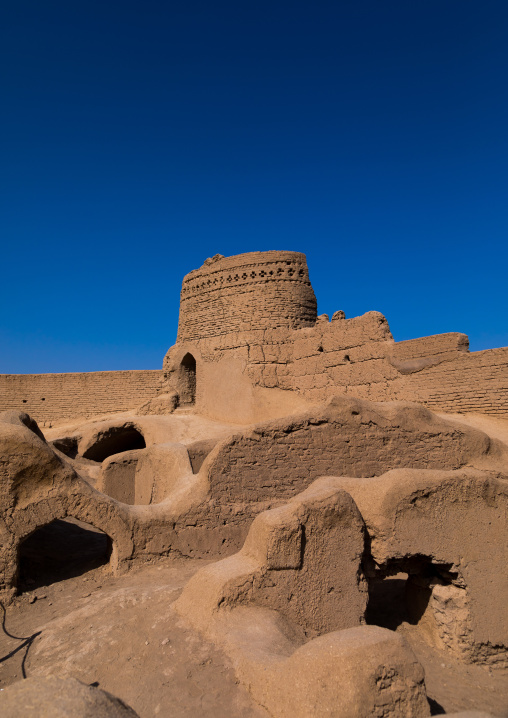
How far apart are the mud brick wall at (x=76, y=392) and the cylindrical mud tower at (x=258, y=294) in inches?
204

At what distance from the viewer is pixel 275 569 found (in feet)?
14.1

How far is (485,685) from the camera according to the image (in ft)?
14.9

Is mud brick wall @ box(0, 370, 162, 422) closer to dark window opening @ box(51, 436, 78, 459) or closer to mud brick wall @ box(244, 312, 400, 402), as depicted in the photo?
dark window opening @ box(51, 436, 78, 459)

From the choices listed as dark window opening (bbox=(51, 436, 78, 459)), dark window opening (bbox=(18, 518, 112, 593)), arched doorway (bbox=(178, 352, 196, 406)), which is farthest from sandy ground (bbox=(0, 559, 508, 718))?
arched doorway (bbox=(178, 352, 196, 406))

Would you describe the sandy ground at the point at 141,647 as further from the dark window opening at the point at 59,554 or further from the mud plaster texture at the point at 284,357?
the mud plaster texture at the point at 284,357

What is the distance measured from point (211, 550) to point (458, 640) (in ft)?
10.1

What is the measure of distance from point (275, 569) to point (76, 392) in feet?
56.1

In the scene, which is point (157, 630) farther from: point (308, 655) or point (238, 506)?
point (238, 506)

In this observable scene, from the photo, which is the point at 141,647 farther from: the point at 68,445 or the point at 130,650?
the point at 68,445

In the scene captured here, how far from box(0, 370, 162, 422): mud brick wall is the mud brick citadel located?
1020 cm

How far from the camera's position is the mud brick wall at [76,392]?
1888 cm

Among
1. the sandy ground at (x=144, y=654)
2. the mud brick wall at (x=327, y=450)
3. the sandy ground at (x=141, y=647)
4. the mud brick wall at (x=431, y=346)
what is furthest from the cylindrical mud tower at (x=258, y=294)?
the sandy ground at (x=144, y=654)

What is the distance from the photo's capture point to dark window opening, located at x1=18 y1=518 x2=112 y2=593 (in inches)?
235

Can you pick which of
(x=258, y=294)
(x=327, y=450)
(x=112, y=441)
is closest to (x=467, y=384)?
(x=327, y=450)
